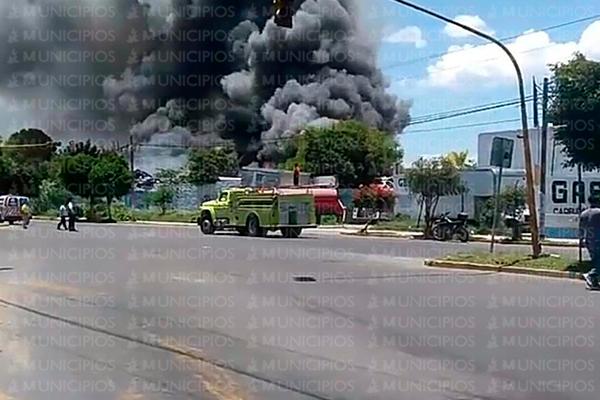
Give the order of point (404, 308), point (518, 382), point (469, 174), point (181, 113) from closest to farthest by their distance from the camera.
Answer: point (518, 382) < point (404, 308) < point (469, 174) < point (181, 113)

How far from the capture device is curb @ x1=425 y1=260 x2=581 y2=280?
19.0 meters

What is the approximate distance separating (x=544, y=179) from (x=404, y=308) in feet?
84.8

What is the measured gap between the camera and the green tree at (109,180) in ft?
206

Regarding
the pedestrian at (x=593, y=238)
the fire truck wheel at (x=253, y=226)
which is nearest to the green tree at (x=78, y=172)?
the fire truck wheel at (x=253, y=226)

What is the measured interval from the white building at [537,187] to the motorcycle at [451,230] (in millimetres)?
3033

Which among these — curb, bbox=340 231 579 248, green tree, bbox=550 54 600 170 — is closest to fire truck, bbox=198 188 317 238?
curb, bbox=340 231 579 248

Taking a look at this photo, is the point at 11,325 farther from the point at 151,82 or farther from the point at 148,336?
the point at 151,82

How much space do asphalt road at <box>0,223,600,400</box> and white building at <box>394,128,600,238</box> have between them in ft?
62.6

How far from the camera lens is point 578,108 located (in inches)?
776

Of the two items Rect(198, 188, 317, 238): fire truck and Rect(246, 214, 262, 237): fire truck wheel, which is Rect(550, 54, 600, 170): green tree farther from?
Rect(246, 214, 262, 237): fire truck wheel

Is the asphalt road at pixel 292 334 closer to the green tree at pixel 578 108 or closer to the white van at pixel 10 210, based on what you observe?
the green tree at pixel 578 108

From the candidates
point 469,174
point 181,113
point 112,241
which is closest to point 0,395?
point 112,241

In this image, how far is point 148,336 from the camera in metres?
11.0

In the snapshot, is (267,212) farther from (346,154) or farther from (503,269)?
(346,154)
